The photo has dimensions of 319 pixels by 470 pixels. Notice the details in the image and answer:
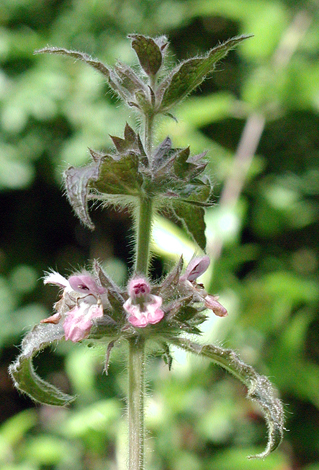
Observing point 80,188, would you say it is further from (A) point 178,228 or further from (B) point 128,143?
(A) point 178,228

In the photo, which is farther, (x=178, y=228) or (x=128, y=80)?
(x=178, y=228)

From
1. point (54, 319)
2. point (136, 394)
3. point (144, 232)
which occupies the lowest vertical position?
point (136, 394)

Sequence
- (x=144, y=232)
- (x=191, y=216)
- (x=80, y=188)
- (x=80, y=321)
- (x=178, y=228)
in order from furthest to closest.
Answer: (x=178, y=228), (x=191, y=216), (x=144, y=232), (x=80, y=321), (x=80, y=188)

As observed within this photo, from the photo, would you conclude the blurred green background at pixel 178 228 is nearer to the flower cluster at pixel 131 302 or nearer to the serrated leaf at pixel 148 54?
the flower cluster at pixel 131 302

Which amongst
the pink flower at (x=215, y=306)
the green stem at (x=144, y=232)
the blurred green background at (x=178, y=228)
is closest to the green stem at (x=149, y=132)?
the green stem at (x=144, y=232)

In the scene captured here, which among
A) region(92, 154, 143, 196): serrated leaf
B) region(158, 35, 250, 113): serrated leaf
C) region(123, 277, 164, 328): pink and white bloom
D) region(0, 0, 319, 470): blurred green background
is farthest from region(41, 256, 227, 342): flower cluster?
region(0, 0, 319, 470): blurred green background

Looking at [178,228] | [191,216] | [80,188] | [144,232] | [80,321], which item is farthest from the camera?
[178,228]

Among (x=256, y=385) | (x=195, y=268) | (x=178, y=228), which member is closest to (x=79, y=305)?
(x=195, y=268)

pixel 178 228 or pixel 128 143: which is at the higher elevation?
pixel 128 143
